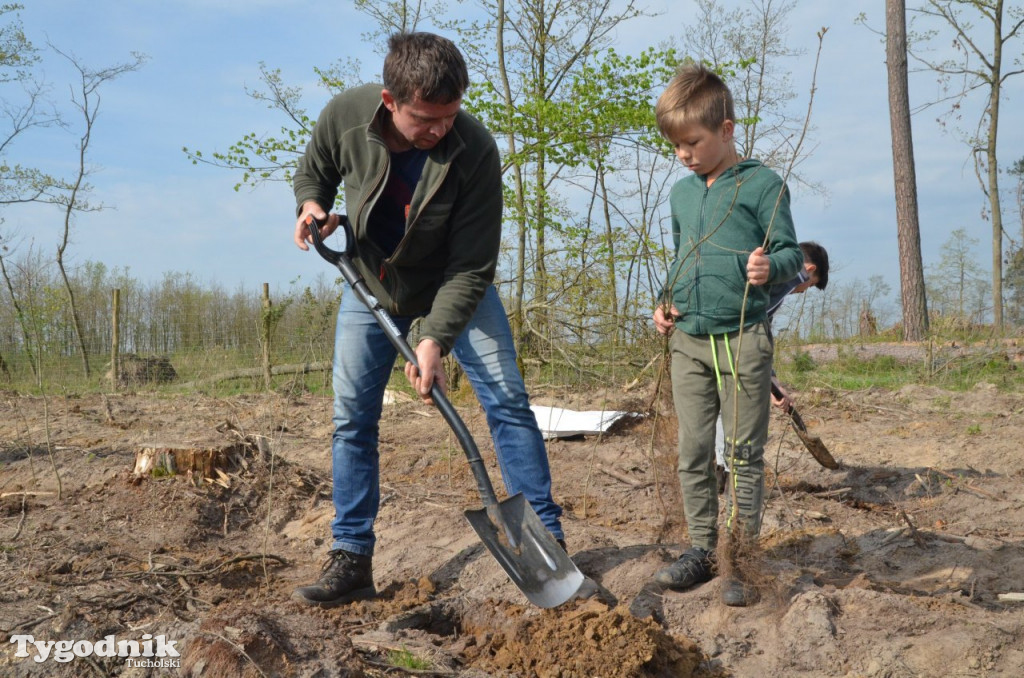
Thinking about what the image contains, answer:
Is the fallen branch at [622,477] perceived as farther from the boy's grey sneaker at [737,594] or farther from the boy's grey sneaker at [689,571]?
the boy's grey sneaker at [737,594]

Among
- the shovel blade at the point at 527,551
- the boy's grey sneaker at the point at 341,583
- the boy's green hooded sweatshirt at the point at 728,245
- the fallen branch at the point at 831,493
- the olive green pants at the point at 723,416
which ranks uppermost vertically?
the boy's green hooded sweatshirt at the point at 728,245

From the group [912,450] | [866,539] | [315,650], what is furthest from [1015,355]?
[315,650]

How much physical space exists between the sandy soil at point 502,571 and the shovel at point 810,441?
0.19 m

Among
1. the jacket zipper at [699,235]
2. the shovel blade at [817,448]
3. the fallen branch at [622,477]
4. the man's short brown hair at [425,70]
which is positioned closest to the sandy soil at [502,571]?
the fallen branch at [622,477]

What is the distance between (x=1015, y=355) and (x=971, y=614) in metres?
8.39

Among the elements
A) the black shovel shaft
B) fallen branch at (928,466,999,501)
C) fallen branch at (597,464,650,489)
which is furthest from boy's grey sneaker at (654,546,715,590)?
fallen branch at (928,466,999,501)

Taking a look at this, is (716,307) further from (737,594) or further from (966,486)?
(966,486)

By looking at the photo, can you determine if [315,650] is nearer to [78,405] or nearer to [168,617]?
[168,617]

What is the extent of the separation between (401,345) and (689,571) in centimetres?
127

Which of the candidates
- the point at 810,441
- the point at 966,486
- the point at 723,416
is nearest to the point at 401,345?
the point at 723,416

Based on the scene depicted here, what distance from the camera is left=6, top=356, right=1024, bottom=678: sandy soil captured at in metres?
2.44

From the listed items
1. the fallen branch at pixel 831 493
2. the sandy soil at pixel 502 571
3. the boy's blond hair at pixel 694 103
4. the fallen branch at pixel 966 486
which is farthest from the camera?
the fallen branch at pixel 831 493

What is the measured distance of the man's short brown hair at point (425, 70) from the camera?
251 cm

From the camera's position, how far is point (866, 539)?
402 cm
